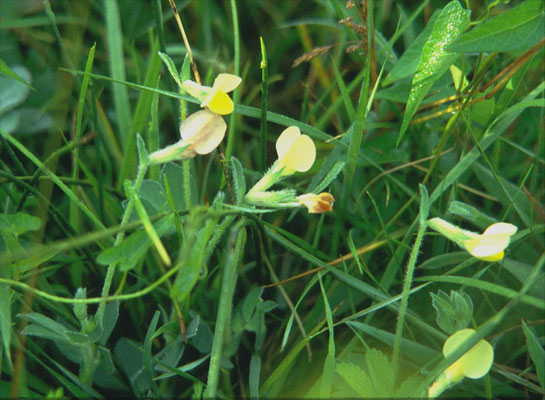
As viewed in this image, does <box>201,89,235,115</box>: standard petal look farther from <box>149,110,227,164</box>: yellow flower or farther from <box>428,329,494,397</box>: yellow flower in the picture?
<box>428,329,494,397</box>: yellow flower

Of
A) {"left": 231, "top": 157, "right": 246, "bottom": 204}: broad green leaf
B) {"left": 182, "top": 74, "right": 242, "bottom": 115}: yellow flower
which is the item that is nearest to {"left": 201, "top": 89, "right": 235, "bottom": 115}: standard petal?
{"left": 182, "top": 74, "right": 242, "bottom": 115}: yellow flower

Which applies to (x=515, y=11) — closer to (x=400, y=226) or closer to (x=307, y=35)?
(x=400, y=226)

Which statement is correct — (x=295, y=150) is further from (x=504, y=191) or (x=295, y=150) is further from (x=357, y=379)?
(x=504, y=191)

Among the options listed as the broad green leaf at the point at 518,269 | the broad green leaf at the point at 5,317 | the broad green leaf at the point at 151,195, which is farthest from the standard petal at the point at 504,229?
the broad green leaf at the point at 5,317

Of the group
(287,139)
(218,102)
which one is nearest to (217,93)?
(218,102)

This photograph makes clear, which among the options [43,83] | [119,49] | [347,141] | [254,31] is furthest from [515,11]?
[43,83]

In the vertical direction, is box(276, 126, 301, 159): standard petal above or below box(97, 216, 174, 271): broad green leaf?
above
